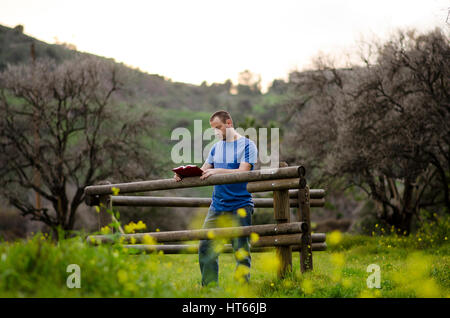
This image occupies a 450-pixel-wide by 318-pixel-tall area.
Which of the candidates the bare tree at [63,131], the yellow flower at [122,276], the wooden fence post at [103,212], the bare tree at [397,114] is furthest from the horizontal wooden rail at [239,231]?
the bare tree at [63,131]

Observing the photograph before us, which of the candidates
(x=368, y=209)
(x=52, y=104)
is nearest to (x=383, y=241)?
(x=368, y=209)

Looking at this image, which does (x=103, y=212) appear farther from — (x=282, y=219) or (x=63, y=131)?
(x=63, y=131)

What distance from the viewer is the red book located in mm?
5770

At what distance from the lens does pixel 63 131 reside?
2355cm

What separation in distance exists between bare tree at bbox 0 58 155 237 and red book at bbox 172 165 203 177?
1678cm

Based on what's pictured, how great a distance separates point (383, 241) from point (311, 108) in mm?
8801

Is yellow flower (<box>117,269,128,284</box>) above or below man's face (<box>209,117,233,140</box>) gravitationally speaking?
below

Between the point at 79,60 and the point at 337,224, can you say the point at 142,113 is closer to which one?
the point at 79,60

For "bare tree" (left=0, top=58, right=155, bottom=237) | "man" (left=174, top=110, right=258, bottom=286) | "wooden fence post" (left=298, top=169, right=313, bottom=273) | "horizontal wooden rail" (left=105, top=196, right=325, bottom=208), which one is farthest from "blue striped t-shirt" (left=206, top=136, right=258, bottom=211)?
"bare tree" (left=0, top=58, right=155, bottom=237)

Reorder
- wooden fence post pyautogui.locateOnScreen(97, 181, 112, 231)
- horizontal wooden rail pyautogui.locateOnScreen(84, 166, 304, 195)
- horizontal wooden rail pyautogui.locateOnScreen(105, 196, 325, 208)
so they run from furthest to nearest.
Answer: horizontal wooden rail pyautogui.locateOnScreen(105, 196, 325, 208) → wooden fence post pyautogui.locateOnScreen(97, 181, 112, 231) → horizontal wooden rail pyautogui.locateOnScreen(84, 166, 304, 195)

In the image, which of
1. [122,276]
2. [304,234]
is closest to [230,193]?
[304,234]

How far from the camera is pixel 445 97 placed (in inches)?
607

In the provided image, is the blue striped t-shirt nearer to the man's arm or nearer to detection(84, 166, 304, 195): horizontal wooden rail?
the man's arm
